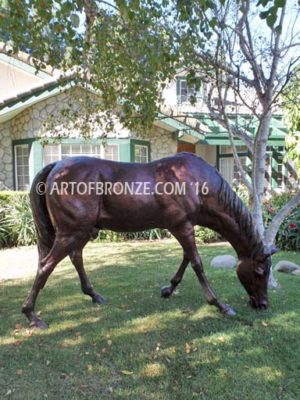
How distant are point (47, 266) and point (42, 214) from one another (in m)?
0.60

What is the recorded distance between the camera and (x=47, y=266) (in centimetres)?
398

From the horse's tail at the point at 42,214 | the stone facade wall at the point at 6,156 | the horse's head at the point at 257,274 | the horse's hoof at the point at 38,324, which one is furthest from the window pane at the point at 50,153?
the horse's head at the point at 257,274

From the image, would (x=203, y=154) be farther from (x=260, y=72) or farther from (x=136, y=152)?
(x=260, y=72)

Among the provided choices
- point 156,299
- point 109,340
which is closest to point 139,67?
point 156,299

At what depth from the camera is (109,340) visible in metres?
3.74

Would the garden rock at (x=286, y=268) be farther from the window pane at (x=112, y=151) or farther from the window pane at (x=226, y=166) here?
the window pane at (x=226, y=166)

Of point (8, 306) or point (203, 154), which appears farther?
point (203, 154)

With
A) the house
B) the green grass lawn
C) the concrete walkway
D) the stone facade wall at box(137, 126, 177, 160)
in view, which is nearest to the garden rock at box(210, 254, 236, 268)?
the green grass lawn

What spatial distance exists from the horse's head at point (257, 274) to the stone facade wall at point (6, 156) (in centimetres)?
998

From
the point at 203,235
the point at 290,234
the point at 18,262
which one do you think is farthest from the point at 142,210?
the point at 203,235

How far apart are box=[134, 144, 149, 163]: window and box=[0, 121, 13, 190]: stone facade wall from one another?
4050mm

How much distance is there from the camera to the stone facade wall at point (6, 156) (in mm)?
12531

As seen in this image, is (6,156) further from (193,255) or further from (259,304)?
(259,304)

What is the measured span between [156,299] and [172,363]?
158 centimetres
